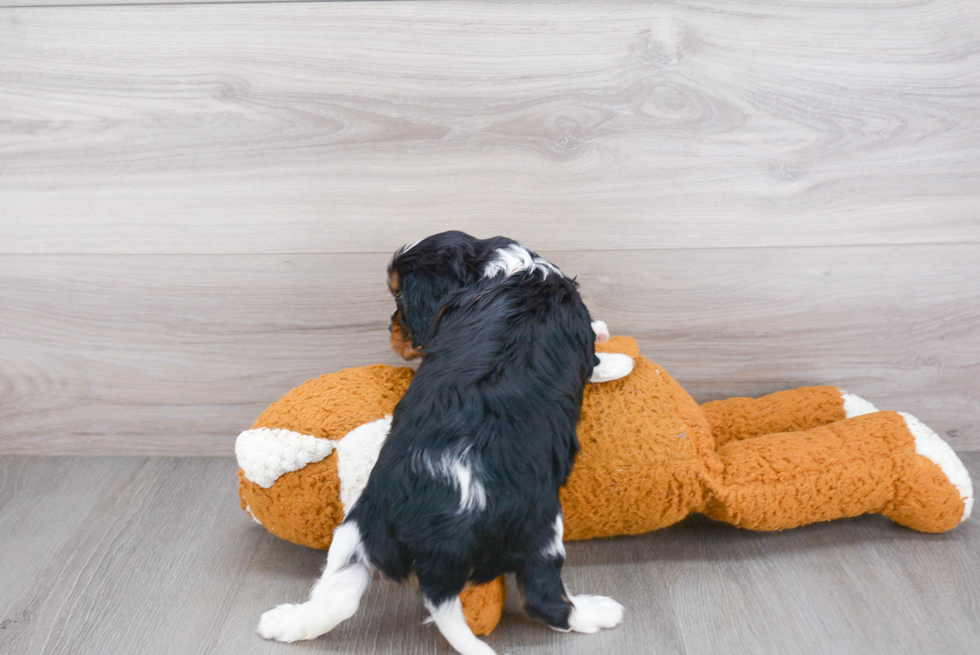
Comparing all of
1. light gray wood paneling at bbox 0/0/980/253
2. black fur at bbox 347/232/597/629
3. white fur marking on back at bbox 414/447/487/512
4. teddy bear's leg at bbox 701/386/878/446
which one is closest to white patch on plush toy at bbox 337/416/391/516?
black fur at bbox 347/232/597/629

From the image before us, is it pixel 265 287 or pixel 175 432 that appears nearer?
pixel 265 287

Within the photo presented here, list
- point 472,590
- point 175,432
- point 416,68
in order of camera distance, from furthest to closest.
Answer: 1. point 175,432
2. point 416,68
3. point 472,590

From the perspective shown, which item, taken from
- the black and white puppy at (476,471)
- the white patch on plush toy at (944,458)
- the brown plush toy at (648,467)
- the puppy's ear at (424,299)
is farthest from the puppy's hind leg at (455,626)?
the white patch on plush toy at (944,458)

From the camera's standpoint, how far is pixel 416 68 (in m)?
1.48

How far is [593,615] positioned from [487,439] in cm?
34

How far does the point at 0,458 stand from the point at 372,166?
1108 millimetres

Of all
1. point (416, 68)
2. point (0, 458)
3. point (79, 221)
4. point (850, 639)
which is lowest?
point (0, 458)

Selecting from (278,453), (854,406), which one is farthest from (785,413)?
(278,453)

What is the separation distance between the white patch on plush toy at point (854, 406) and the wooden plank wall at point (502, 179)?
0.44 ft

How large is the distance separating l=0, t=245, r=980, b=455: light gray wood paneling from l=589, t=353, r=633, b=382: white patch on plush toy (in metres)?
0.30

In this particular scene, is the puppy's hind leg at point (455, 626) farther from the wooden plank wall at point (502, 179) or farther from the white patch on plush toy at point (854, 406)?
the white patch on plush toy at point (854, 406)

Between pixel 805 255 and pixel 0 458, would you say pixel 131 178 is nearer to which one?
pixel 0 458

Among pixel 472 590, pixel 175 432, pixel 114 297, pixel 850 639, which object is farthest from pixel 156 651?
pixel 850 639

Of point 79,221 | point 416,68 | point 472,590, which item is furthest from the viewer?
point 79,221
